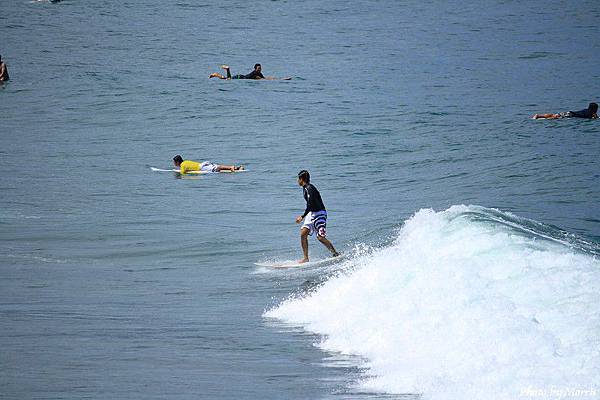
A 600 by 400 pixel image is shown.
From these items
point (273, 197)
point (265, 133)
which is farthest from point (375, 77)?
point (273, 197)

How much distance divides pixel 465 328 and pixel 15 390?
4335 mm

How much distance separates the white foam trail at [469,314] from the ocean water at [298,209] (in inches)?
1.5

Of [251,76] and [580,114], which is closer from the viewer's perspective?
[580,114]

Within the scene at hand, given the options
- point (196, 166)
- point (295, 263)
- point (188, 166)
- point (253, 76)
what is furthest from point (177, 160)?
point (253, 76)

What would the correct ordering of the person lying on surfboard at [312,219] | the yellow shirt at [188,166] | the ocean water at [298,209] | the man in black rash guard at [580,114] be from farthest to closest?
1. the man in black rash guard at [580,114]
2. the yellow shirt at [188,166]
3. the person lying on surfboard at [312,219]
4. the ocean water at [298,209]

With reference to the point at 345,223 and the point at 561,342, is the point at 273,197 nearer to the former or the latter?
the point at 345,223

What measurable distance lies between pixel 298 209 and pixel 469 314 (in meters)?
14.9

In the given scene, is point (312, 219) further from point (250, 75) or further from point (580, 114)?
point (250, 75)

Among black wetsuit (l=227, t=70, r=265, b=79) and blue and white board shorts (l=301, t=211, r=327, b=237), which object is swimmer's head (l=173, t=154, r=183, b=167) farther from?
black wetsuit (l=227, t=70, r=265, b=79)

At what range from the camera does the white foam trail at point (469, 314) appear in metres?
8.32

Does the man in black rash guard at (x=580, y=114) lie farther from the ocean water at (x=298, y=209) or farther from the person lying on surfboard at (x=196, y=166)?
the person lying on surfboard at (x=196, y=166)

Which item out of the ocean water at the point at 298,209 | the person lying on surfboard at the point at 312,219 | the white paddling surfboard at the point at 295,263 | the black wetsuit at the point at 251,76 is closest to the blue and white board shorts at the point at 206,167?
the ocean water at the point at 298,209

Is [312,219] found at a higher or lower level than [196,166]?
higher

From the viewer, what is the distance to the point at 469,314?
10.0 m
